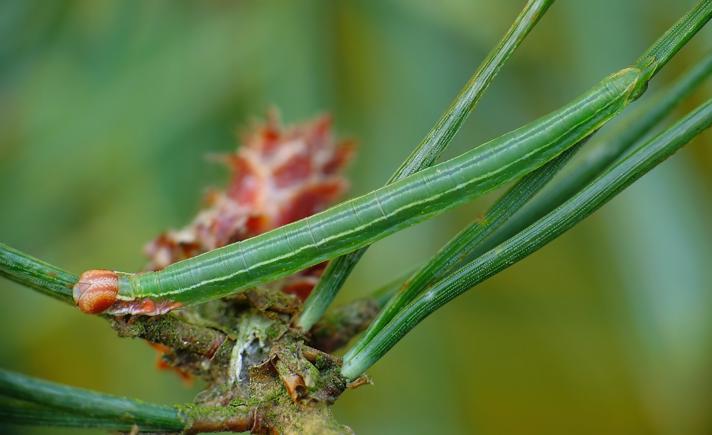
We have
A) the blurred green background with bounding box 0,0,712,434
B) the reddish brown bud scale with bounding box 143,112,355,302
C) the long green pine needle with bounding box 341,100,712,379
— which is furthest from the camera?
the blurred green background with bounding box 0,0,712,434

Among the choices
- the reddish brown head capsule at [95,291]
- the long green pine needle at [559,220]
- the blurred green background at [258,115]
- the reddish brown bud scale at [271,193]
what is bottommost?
the long green pine needle at [559,220]

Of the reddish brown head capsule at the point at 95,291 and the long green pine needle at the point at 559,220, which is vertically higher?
the reddish brown head capsule at the point at 95,291

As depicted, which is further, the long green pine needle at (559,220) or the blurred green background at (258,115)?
the blurred green background at (258,115)

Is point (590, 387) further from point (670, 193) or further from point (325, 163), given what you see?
point (325, 163)

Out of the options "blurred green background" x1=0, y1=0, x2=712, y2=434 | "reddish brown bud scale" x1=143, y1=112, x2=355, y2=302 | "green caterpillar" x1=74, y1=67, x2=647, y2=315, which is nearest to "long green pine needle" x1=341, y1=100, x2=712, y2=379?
"green caterpillar" x1=74, y1=67, x2=647, y2=315

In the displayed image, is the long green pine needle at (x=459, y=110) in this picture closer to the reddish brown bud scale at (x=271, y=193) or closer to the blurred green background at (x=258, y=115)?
the reddish brown bud scale at (x=271, y=193)

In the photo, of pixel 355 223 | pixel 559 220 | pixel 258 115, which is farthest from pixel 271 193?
pixel 258 115

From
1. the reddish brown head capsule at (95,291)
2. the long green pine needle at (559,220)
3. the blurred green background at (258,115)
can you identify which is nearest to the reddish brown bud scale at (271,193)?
the reddish brown head capsule at (95,291)

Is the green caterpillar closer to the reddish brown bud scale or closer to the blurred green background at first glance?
the reddish brown bud scale
